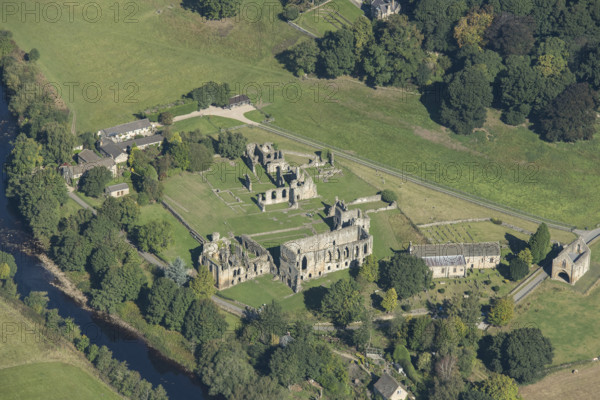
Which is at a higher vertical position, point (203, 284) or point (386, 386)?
point (203, 284)

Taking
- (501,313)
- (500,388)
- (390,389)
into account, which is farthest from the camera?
(501,313)

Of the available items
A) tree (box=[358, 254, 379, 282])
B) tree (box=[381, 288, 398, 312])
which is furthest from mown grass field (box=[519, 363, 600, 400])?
tree (box=[358, 254, 379, 282])

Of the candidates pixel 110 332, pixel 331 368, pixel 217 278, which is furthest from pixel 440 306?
pixel 110 332

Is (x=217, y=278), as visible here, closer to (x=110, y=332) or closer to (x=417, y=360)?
(x=110, y=332)

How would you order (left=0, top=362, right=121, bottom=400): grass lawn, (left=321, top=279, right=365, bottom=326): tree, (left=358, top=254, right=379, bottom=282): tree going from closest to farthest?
(left=0, top=362, right=121, bottom=400): grass lawn
(left=321, top=279, right=365, bottom=326): tree
(left=358, top=254, right=379, bottom=282): tree

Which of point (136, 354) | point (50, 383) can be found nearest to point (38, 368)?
point (50, 383)

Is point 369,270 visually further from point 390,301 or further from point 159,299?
point 159,299

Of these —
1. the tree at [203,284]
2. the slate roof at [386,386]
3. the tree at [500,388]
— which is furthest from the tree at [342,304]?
the tree at [500,388]

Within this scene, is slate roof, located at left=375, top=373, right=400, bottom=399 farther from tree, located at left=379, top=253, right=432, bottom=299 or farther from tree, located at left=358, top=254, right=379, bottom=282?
tree, located at left=358, top=254, right=379, bottom=282
